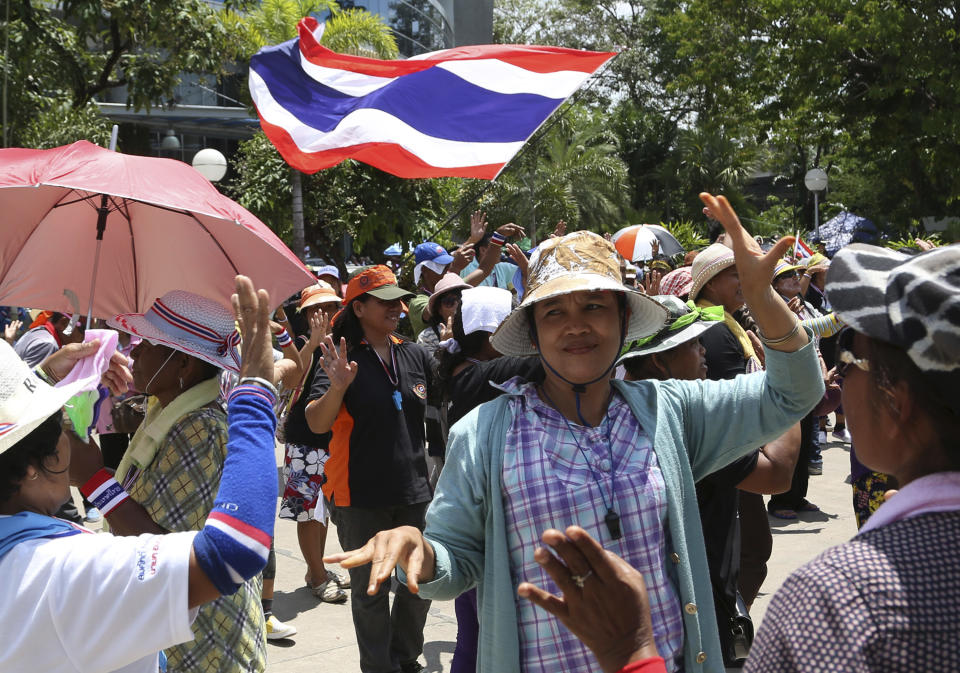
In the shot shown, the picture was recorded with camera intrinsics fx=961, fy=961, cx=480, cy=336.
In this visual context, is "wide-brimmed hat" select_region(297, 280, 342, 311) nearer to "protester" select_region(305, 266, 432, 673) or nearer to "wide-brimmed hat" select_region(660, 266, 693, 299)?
"protester" select_region(305, 266, 432, 673)

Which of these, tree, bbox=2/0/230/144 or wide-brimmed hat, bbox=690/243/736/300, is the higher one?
tree, bbox=2/0/230/144

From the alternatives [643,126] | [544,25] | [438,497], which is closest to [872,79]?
[438,497]

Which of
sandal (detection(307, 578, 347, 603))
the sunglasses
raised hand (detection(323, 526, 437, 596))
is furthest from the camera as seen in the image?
sandal (detection(307, 578, 347, 603))

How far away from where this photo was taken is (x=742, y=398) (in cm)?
262

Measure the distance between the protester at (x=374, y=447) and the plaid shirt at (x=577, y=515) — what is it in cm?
238

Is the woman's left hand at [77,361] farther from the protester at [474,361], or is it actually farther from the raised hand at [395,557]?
the protester at [474,361]

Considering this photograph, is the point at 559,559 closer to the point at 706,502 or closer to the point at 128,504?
the point at 128,504

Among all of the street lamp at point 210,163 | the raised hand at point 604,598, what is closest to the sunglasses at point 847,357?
the raised hand at point 604,598

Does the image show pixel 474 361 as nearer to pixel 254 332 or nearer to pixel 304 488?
pixel 304 488

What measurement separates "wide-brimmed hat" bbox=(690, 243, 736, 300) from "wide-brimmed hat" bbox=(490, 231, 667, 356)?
7.43ft

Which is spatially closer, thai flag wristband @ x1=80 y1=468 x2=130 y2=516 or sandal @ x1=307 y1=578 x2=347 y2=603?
thai flag wristband @ x1=80 y1=468 x2=130 y2=516

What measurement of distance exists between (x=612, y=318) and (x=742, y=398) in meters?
0.42

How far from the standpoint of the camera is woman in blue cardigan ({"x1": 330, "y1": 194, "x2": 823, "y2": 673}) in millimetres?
2412

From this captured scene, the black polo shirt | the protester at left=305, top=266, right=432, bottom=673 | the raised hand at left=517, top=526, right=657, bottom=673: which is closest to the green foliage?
the protester at left=305, top=266, right=432, bottom=673
